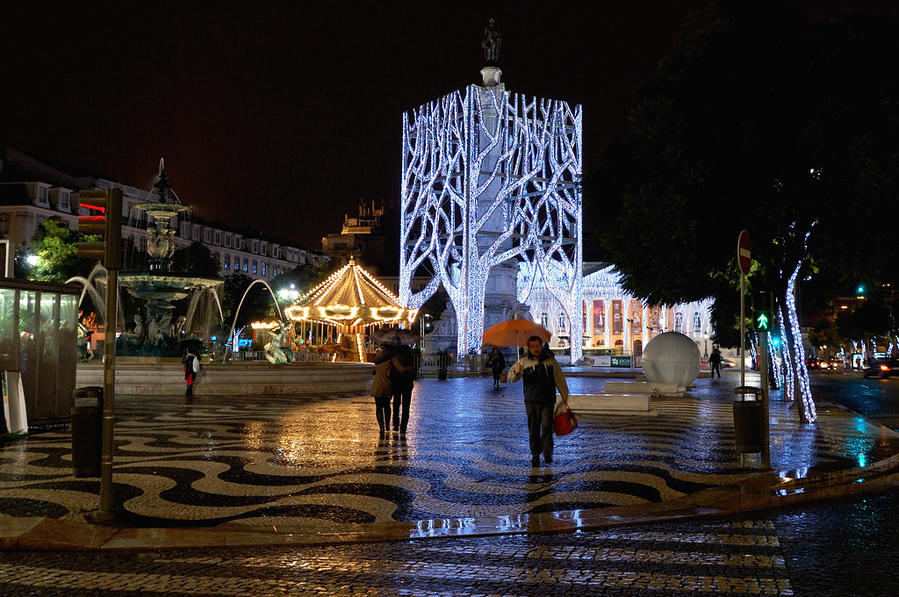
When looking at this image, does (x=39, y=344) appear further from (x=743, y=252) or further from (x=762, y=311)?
(x=762, y=311)

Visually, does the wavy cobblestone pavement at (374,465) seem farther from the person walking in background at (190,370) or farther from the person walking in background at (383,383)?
the person walking in background at (190,370)

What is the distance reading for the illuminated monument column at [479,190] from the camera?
49156 millimetres

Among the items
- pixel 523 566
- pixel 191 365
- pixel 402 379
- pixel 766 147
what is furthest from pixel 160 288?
pixel 523 566

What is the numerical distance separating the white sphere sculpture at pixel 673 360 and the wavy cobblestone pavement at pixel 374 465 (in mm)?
10099

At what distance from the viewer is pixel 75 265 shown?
5378 cm

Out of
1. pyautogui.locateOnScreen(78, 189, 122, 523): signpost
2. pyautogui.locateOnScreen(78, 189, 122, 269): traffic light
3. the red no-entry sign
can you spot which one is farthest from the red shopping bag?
pyautogui.locateOnScreen(78, 189, 122, 269): traffic light

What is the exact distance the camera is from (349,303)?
3672 cm

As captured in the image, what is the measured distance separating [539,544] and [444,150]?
45.1m

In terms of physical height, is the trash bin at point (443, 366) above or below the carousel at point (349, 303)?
below

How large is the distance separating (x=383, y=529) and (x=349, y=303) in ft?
96.4

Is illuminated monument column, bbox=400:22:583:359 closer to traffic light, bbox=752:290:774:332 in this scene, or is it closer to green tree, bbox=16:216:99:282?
green tree, bbox=16:216:99:282

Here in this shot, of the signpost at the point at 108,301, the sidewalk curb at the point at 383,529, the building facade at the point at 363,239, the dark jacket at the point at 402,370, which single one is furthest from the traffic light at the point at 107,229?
the building facade at the point at 363,239

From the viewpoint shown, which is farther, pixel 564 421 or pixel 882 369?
pixel 882 369

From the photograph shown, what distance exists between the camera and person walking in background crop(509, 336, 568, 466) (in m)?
11.0
